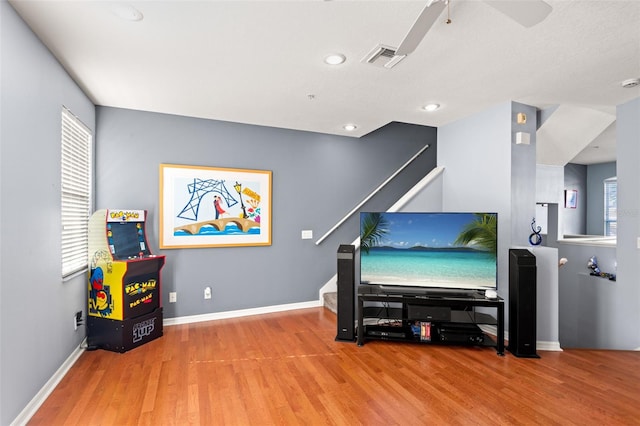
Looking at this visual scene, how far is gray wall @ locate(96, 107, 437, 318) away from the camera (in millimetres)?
3602

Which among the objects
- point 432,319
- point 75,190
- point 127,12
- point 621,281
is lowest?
point 432,319

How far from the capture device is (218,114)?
375 cm

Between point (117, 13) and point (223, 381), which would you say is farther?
point (223, 381)

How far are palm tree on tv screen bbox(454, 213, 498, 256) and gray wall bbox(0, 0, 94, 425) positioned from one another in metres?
3.43

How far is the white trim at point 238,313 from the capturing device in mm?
3799

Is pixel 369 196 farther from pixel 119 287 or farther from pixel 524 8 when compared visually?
pixel 524 8

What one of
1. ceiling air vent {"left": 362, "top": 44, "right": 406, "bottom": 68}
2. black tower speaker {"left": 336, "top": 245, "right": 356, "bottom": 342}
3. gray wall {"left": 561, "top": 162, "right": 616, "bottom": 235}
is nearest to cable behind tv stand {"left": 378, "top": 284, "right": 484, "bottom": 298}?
black tower speaker {"left": 336, "top": 245, "right": 356, "bottom": 342}

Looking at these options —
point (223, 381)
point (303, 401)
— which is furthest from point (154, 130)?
point (303, 401)

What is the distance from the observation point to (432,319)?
3127 mm

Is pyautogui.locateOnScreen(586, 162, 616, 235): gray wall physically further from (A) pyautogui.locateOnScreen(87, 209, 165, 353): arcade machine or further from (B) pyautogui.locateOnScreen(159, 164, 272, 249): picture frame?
(A) pyautogui.locateOnScreen(87, 209, 165, 353): arcade machine

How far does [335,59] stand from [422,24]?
96cm

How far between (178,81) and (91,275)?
2.01 metres

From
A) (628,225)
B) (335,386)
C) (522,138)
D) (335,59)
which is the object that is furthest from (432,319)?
(335,59)

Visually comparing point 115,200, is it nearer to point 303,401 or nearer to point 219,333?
point 219,333
